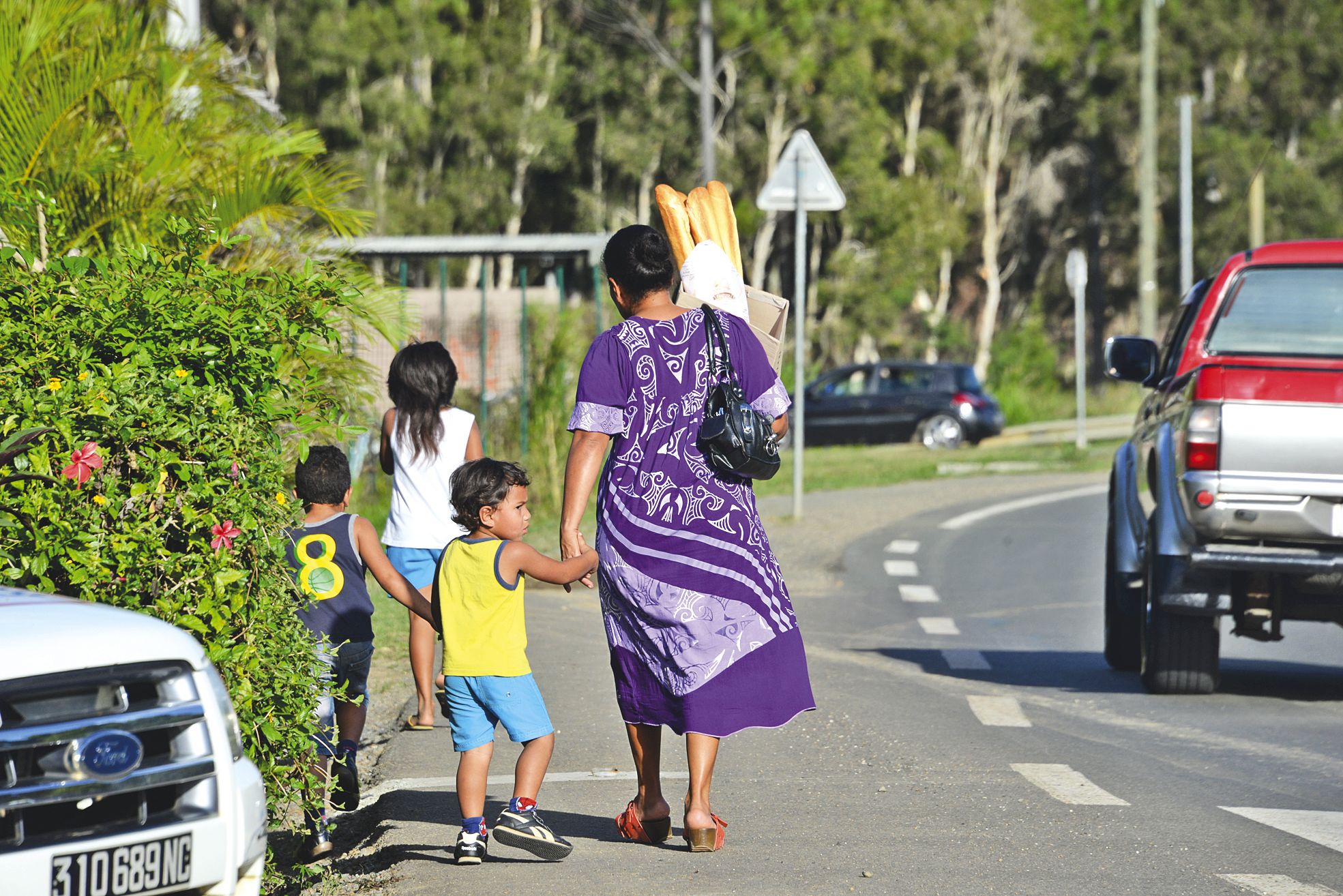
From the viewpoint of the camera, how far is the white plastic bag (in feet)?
19.3

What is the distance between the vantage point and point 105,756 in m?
3.48

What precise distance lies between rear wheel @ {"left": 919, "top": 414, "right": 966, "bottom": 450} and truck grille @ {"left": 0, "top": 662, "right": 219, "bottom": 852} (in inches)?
1058

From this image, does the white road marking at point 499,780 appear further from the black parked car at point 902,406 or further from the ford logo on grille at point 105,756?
the black parked car at point 902,406

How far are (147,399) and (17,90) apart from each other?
577 centimetres

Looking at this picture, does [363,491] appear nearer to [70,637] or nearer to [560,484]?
[560,484]

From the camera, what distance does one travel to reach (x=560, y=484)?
16.5 m

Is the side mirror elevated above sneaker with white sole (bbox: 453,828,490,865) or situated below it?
above

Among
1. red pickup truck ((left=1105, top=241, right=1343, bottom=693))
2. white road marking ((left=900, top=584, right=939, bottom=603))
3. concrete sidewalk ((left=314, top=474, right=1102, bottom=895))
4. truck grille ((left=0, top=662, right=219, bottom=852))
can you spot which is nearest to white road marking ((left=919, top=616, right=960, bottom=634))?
white road marking ((left=900, top=584, right=939, bottom=603))

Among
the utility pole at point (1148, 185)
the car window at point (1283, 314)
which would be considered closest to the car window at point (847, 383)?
the utility pole at point (1148, 185)

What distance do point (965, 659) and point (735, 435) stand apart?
16.4ft

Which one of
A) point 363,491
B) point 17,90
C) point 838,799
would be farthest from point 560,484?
point 838,799

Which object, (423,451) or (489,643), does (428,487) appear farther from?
(489,643)

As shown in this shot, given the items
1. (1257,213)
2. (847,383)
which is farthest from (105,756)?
(1257,213)

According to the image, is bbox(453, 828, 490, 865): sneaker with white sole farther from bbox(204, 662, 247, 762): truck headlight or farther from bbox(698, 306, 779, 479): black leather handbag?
bbox(204, 662, 247, 762): truck headlight
